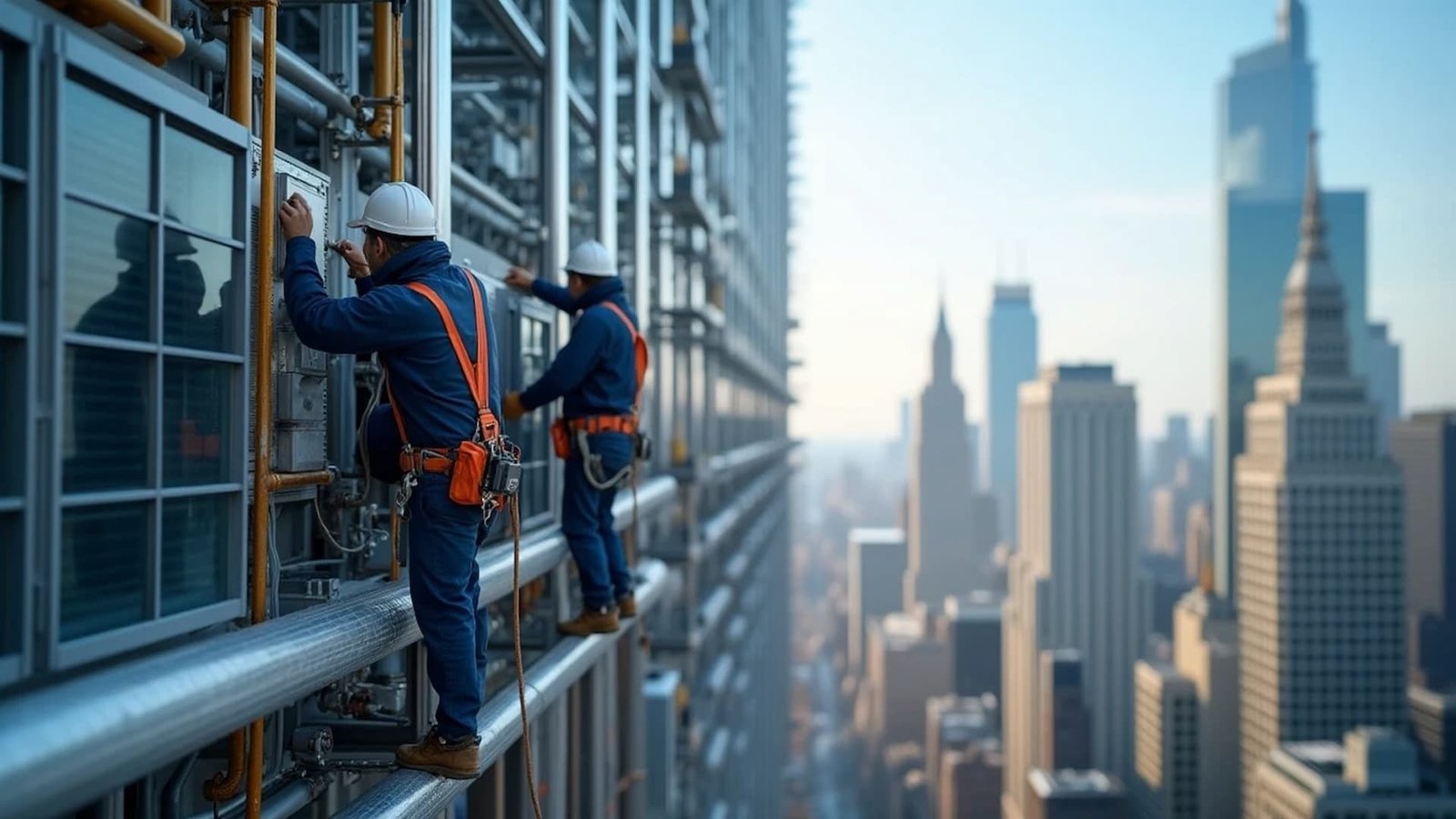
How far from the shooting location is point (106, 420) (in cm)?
299

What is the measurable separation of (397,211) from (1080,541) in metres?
134

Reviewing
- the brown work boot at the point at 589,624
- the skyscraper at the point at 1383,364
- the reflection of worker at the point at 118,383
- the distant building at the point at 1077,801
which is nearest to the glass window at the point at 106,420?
the reflection of worker at the point at 118,383

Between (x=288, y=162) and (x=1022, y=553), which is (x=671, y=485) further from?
(x=1022, y=553)

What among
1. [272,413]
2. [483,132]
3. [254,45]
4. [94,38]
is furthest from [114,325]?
[483,132]

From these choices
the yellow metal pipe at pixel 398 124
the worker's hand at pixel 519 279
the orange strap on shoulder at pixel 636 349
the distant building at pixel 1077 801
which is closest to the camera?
the yellow metal pipe at pixel 398 124

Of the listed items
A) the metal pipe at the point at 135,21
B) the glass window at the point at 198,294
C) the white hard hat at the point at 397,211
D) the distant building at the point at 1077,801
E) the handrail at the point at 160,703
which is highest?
the metal pipe at the point at 135,21

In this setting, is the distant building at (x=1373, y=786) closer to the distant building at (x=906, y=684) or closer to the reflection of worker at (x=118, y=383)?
the distant building at (x=906, y=684)

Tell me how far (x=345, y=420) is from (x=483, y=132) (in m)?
7.09

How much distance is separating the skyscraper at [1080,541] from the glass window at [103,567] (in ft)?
400

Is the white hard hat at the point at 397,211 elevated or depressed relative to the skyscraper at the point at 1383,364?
depressed

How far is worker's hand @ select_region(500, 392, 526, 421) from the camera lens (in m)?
6.34

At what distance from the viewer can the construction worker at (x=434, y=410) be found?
4.33m

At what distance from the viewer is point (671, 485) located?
35.8 feet

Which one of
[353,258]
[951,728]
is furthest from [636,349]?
[951,728]
